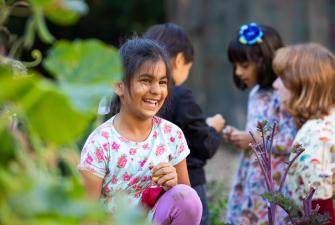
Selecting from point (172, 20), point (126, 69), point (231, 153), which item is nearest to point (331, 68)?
point (126, 69)

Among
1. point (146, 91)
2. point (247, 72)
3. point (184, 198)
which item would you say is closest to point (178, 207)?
point (184, 198)

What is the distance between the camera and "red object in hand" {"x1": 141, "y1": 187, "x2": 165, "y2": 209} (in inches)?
115

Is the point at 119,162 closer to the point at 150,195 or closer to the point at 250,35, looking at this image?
the point at 150,195

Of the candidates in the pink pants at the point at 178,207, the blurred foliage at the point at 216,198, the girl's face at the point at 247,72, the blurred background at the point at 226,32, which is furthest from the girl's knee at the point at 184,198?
the blurred background at the point at 226,32

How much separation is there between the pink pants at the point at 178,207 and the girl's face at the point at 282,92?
3.95 feet

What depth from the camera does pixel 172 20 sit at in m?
9.56

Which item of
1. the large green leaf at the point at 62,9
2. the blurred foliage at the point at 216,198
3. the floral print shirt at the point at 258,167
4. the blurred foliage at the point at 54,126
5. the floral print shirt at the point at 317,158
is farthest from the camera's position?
the blurred foliage at the point at 216,198

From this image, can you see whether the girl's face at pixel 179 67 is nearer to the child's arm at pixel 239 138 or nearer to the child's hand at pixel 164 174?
the child's arm at pixel 239 138

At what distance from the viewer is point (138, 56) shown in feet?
10.1

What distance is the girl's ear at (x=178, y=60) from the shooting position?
153 inches

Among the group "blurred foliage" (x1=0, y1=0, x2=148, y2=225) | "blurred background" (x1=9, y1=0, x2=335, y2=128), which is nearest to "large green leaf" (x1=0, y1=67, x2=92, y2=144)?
"blurred foliage" (x1=0, y1=0, x2=148, y2=225)

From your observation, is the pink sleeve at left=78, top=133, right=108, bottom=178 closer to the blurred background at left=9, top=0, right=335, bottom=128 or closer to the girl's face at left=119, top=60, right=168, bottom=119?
the girl's face at left=119, top=60, right=168, bottom=119

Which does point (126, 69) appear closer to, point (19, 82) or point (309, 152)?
point (309, 152)

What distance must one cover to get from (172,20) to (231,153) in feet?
5.68
